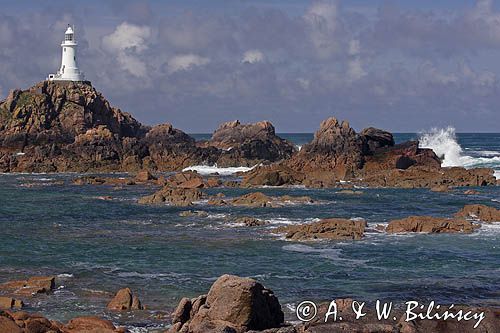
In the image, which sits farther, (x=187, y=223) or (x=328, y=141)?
(x=328, y=141)

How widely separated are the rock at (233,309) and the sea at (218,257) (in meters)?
3.41

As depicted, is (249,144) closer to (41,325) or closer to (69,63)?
(69,63)

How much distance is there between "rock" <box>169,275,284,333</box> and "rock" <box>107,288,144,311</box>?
5301 millimetres

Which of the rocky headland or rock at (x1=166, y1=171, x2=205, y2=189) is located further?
the rocky headland

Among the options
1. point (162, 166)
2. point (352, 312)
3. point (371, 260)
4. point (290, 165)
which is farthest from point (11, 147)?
point (352, 312)

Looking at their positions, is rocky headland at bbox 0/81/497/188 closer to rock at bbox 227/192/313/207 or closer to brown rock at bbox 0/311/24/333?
rock at bbox 227/192/313/207

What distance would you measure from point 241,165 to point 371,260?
55175 mm

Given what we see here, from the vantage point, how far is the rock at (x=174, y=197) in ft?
161

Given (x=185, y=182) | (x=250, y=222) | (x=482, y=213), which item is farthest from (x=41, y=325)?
(x=185, y=182)

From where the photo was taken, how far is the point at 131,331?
714 inches

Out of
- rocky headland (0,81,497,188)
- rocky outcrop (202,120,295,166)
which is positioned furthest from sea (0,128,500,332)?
rocky outcrop (202,120,295,166)

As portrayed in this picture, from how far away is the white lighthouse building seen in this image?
4227 inches

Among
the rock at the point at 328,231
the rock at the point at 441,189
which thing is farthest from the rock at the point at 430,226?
the rock at the point at 441,189

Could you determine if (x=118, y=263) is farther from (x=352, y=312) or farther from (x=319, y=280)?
(x=352, y=312)
